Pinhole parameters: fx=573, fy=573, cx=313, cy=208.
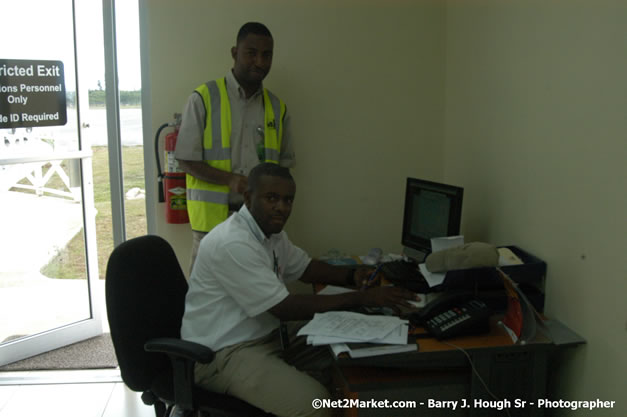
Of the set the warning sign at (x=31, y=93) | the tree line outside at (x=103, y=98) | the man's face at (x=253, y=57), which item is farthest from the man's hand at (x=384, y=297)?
the warning sign at (x=31, y=93)

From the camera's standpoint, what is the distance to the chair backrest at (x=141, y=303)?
192cm

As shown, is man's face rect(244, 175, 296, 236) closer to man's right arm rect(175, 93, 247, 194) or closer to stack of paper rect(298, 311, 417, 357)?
stack of paper rect(298, 311, 417, 357)

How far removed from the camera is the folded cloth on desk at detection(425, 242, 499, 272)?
82.0 inches

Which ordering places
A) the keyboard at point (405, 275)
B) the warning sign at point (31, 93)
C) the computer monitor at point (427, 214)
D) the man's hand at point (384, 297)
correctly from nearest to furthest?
1. the man's hand at point (384, 297)
2. the keyboard at point (405, 275)
3. the computer monitor at point (427, 214)
4. the warning sign at point (31, 93)

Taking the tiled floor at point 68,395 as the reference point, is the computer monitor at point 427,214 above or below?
above

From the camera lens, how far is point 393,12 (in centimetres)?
311

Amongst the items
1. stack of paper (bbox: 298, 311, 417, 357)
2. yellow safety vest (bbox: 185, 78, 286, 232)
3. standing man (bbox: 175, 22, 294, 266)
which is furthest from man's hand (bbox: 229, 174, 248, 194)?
stack of paper (bbox: 298, 311, 417, 357)

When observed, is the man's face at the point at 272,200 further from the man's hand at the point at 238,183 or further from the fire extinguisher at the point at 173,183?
the fire extinguisher at the point at 173,183

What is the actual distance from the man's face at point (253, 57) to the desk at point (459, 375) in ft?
4.94

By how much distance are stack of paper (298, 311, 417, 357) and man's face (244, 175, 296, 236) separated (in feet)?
1.24

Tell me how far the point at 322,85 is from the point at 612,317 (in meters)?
1.90

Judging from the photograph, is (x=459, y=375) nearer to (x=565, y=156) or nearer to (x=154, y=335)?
(x=565, y=156)

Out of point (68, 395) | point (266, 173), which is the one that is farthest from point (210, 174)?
point (68, 395)

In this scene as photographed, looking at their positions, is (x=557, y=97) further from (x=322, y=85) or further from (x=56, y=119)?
(x=56, y=119)
